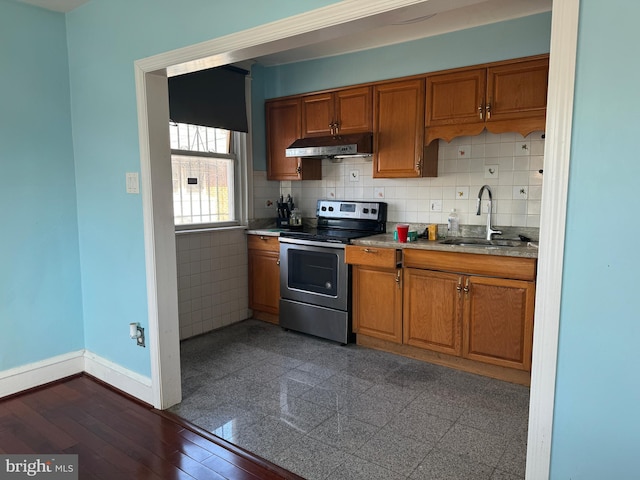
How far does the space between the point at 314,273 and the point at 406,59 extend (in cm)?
190

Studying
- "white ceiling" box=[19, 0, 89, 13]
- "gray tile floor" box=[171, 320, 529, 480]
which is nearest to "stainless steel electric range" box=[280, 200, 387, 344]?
"gray tile floor" box=[171, 320, 529, 480]

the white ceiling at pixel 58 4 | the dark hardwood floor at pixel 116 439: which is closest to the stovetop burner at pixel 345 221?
the dark hardwood floor at pixel 116 439

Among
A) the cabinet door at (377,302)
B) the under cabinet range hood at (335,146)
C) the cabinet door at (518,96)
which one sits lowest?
the cabinet door at (377,302)

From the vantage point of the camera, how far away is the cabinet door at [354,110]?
3.64 m

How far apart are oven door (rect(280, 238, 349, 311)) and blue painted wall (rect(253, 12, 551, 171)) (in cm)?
105

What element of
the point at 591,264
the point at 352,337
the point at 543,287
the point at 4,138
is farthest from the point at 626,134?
the point at 4,138

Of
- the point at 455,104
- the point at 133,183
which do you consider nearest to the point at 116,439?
the point at 133,183

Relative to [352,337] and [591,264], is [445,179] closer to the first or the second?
[352,337]

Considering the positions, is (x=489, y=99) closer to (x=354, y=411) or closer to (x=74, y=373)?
(x=354, y=411)

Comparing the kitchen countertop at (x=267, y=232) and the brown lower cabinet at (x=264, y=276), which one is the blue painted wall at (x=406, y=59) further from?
the brown lower cabinet at (x=264, y=276)

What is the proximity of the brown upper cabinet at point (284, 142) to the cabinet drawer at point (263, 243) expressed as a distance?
64cm

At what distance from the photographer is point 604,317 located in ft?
4.16

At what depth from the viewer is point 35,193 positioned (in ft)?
9.27

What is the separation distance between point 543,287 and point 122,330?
2.49 metres
